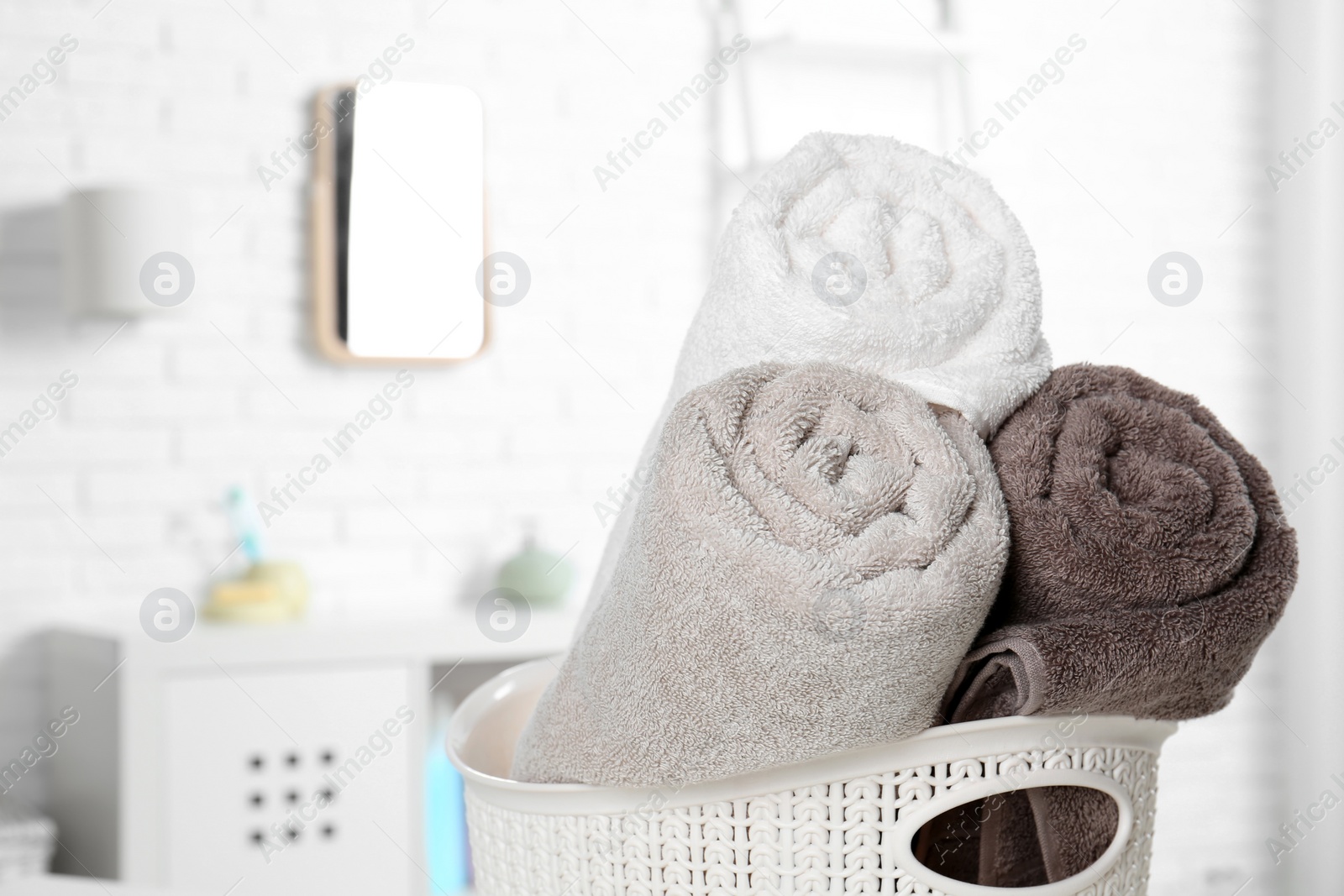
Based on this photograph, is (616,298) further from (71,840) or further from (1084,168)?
(71,840)

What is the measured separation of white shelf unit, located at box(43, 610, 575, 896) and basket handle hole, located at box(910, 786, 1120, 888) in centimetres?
112

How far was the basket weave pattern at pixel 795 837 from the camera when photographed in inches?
16.2

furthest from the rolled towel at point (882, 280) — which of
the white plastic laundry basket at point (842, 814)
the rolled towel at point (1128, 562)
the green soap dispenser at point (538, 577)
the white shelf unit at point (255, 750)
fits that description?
the green soap dispenser at point (538, 577)

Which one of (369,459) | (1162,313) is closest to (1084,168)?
(1162,313)

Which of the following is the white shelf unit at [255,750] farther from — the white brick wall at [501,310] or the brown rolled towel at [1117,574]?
the brown rolled towel at [1117,574]

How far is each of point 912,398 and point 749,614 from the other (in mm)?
116

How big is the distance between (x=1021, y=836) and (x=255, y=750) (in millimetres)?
1211

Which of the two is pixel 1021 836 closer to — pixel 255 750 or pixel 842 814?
pixel 842 814

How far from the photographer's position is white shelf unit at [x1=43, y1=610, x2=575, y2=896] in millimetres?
1374

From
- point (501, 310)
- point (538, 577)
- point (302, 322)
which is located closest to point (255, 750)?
point (538, 577)

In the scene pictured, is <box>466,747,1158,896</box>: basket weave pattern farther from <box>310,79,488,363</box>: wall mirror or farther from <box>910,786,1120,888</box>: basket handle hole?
<box>310,79,488,363</box>: wall mirror

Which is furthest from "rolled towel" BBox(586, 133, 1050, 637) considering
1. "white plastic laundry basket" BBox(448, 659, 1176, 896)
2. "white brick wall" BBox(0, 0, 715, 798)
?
"white brick wall" BBox(0, 0, 715, 798)

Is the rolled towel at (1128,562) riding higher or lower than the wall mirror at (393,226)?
lower

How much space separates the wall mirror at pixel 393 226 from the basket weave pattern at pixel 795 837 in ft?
4.56
